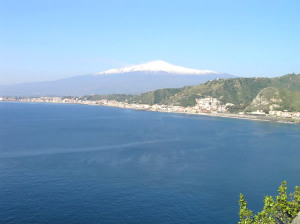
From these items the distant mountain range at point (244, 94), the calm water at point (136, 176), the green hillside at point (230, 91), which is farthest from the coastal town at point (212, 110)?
the calm water at point (136, 176)

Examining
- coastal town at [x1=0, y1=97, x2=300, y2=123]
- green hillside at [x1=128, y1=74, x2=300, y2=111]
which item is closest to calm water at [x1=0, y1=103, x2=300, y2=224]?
coastal town at [x1=0, y1=97, x2=300, y2=123]

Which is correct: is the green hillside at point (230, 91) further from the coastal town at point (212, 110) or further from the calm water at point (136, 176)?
the calm water at point (136, 176)

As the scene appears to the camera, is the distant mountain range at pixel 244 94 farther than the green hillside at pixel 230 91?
No

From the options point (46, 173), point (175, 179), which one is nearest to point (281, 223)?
point (175, 179)

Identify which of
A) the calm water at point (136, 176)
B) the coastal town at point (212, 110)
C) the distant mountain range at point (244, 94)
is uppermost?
the distant mountain range at point (244, 94)

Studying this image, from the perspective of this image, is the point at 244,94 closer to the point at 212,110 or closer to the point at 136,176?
the point at 212,110

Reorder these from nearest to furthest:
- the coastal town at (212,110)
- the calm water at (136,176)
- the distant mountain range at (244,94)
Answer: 1. the calm water at (136,176)
2. the coastal town at (212,110)
3. the distant mountain range at (244,94)
